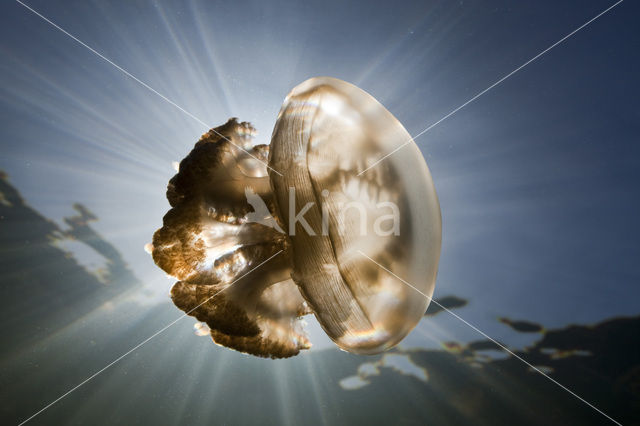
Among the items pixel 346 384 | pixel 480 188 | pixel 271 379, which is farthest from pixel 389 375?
pixel 480 188

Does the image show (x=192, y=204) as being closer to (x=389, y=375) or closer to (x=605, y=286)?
(x=605, y=286)

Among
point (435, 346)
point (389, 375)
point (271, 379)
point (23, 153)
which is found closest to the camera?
point (23, 153)

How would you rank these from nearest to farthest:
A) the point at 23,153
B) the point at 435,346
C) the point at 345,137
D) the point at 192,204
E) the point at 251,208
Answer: the point at 345,137
the point at 192,204
the point at 251,208
the point at 23,153
the point at 435,346

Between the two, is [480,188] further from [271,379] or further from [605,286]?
[271,379]

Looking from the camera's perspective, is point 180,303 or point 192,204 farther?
point 180,303

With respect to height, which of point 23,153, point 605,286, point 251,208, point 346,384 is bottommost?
point 346,384

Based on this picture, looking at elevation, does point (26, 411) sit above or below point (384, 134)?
below

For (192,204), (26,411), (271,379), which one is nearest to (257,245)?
(192,204)
